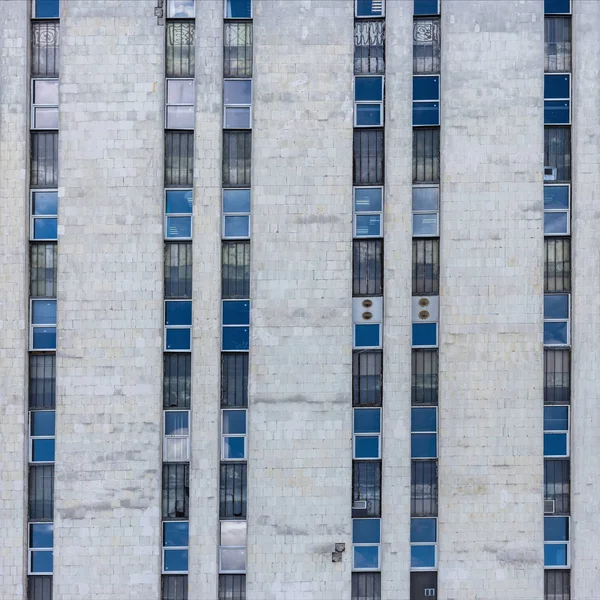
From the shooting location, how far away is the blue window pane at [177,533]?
614 inches

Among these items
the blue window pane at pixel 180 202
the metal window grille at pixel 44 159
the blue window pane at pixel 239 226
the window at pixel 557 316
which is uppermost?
the metal window grille at pixel 44 159

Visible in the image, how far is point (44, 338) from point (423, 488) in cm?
1128

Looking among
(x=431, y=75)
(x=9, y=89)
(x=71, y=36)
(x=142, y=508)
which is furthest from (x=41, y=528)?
(x=431, y=75)

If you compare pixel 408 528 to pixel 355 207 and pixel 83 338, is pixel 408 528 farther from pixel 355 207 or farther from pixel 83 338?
pixel 83 338

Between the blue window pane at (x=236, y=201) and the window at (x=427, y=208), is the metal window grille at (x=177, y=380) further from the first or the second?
the window at (x=427, y=208)

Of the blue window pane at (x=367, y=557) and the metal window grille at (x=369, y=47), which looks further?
the metal window grille at (x=369, y=47)

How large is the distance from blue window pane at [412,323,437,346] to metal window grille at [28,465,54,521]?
1072cm

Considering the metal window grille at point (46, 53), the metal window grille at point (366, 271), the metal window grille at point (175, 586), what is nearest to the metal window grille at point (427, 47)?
→ the metal window grille at point (366, 271)

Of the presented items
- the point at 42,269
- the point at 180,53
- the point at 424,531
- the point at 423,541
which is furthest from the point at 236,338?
the point at 180,53

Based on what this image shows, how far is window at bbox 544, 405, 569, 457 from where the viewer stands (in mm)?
15648

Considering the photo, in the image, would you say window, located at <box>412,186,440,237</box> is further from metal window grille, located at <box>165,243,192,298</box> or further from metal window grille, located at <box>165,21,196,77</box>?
metal window grille, located at <box>165,21,196,77</box>

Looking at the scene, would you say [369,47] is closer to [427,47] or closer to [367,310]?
[427,47]

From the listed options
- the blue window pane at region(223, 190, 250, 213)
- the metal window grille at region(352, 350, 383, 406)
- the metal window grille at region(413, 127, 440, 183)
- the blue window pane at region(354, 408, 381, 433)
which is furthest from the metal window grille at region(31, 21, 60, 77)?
the blue window pane at region(354, 408, 381, 433)

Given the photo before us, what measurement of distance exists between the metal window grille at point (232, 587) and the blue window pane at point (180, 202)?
10.1 m
